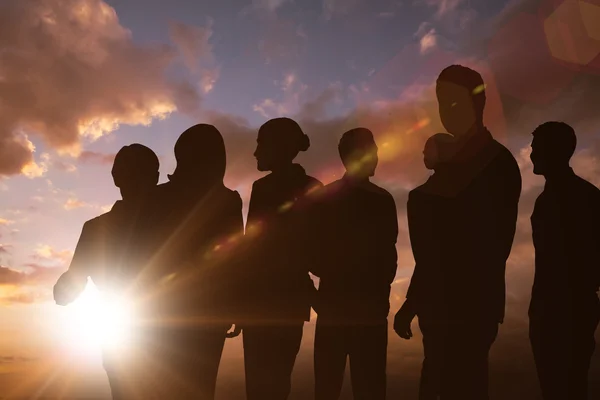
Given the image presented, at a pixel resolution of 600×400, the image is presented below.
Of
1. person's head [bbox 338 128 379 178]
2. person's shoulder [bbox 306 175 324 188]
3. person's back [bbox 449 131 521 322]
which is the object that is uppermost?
person's head [bbox 338 128 379 178]

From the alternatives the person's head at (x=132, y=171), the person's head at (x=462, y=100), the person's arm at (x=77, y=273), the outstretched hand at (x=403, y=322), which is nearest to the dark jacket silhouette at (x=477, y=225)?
the person's head at (x=462, y=100)

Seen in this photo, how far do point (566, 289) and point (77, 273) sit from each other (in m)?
5.78

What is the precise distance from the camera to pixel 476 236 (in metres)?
5.23

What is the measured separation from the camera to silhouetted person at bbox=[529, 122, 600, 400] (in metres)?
6.09

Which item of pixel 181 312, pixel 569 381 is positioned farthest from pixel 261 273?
pixel 569 381

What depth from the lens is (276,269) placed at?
676 centimetres

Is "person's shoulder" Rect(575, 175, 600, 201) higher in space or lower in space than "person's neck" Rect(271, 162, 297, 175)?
lower

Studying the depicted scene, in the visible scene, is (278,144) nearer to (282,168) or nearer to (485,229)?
(282,168)

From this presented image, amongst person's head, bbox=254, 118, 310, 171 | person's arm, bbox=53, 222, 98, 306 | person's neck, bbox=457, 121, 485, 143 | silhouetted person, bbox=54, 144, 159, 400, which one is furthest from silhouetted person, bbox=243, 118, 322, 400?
person's neck, bbox=457, 121, 485, 143

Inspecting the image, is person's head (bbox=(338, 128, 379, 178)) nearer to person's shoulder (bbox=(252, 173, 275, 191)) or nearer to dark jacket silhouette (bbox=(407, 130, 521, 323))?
person's shoulder (bbox=(252, 173, 275, 191))

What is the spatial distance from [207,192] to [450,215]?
2815 mm

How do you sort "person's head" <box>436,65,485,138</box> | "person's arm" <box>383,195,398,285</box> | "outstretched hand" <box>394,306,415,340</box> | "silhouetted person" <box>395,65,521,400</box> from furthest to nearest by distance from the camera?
"person's arm" <box>383,195,398,285</box>, "outstretched hand" <box>394,306,415,340</box>, "person's head" <box>436,65,485,138</box>, "silhouetted person" <box>395,65,521,400</box>

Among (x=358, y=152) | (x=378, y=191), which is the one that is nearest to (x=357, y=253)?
(x=378, y=191)

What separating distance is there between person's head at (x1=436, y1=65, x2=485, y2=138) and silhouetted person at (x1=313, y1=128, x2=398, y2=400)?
5.78 feet
